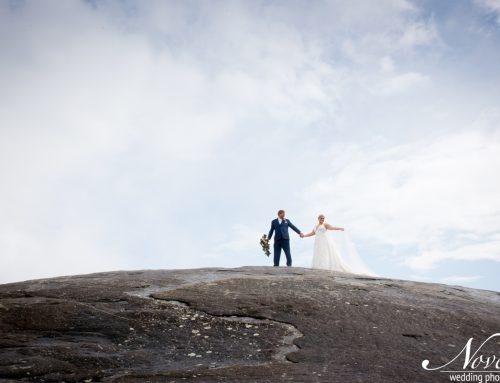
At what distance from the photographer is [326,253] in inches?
715

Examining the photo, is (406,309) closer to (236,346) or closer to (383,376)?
(383,376)

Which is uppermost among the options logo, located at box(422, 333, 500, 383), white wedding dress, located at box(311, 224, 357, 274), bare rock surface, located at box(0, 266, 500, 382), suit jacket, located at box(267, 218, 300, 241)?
suit jacket, located at box(267, 218, 300, 241)

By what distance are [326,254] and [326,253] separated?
43mm

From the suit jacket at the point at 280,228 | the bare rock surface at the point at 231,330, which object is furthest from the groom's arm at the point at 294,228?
the bare rock surface at the point at 231,330

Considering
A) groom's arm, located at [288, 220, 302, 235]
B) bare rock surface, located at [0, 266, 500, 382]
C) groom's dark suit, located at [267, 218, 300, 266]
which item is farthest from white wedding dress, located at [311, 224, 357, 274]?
bare rock surface, located at [0, 266, 500, 382]

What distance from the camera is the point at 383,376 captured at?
6.23 meters

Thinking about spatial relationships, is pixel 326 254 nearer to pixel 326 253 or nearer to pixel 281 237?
pixel 326 253

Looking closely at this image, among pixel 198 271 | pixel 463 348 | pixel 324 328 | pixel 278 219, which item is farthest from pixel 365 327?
pixel 278 219

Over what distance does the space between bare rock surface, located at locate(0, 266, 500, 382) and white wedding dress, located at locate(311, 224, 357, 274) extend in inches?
256

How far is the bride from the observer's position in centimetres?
1797

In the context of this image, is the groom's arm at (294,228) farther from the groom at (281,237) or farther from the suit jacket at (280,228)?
the groom at (281,237)

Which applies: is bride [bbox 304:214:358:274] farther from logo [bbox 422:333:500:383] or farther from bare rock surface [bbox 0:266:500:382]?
logo [bbox 422:333:500:383]

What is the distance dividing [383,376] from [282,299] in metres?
3.53

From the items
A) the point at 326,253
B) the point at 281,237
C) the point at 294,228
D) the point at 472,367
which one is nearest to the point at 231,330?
the point at 472,367
